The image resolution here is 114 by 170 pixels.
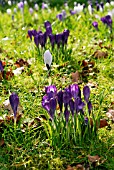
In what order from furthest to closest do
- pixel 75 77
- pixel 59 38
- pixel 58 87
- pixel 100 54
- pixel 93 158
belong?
pixel 100 54 < pixel 59 38 < pixel 75 77 < pixel 58 87 < pixel 93 158

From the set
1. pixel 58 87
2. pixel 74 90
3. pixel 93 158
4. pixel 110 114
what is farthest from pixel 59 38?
pixel 93 158

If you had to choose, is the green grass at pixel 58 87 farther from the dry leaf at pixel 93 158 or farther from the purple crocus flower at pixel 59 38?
the purple crocus flower at pixel 59 38

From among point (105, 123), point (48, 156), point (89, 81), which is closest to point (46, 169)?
point (48, 156)

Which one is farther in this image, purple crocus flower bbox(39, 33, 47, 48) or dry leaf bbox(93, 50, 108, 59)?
dry leaf bbox(93, 50, 108, 59)

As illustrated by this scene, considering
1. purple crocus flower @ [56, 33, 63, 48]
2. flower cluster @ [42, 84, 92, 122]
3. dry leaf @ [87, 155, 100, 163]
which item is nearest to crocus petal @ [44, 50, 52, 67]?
purple crocus flower @ [56, 33, 63, 48]

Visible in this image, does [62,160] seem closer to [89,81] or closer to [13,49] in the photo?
[89,81]

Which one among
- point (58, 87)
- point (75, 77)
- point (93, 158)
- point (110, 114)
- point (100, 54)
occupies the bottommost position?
point (93, 158)

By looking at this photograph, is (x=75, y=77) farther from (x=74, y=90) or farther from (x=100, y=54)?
(x=74, y=90)

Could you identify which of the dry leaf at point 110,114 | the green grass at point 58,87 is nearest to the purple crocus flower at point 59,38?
the green grass at point 58,87

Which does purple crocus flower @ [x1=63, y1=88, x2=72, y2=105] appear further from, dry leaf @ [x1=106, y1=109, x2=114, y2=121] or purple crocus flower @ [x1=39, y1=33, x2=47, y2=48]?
purple crocus flower @ [x1=39, y1=33, x2=47, y2=48]

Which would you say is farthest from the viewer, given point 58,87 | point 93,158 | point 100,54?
point 100,54
